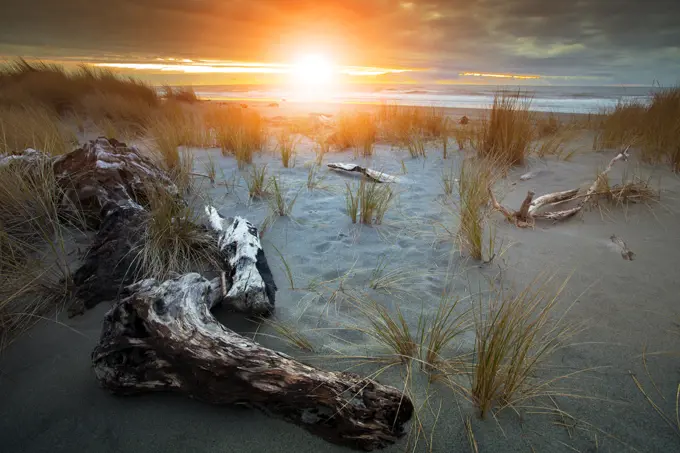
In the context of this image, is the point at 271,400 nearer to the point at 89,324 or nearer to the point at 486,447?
the point at 486,447

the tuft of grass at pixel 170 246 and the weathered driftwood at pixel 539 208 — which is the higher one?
the weathered driftwood at pixel 539 208

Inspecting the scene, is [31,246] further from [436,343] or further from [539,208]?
[539,208]

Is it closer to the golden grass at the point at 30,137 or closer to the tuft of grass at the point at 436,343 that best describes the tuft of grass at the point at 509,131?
the tuft of grass at the point at 436,343

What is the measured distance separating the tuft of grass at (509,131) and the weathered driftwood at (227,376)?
4.17 meters

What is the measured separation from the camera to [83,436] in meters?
1.38

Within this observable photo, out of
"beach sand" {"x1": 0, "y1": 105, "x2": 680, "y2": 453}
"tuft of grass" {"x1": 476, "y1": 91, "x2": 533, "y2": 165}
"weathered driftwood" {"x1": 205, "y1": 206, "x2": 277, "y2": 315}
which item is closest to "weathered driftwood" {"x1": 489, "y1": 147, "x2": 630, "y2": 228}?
"beach sand" {"x1": 0, "y1": 105, "x2": 680, "y2": 453}

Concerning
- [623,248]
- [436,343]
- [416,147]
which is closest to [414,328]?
[436,343]

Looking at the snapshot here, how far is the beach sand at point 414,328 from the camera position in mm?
1364

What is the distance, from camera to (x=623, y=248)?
2609mm

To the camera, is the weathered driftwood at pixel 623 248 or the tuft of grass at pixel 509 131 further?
the tuft of grass at pixel 509 131

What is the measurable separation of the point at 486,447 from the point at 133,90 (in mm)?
11580

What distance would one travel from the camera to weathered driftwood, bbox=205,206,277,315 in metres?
1.99

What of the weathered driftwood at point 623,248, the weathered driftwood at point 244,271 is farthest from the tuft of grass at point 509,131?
the weathered driftwood at point 244,271

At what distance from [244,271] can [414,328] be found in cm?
101
